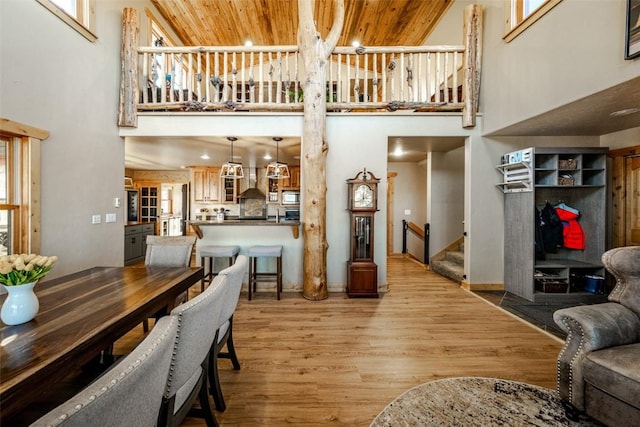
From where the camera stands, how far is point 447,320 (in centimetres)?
309

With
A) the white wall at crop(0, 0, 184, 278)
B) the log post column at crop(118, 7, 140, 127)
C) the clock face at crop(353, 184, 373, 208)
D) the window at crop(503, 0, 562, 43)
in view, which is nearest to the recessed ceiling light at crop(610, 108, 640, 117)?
the window at crop(503, 0, 562, 43)

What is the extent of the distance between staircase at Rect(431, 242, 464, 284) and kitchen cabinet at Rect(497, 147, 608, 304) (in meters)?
0.70

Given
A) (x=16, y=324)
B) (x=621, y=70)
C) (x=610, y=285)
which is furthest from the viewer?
(x=610, y=285)

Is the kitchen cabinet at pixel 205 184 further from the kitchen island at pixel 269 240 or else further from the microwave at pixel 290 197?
the kitchen island at pixel 269 240

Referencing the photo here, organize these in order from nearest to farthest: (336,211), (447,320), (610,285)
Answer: (447,320), (610,285), (336,211)

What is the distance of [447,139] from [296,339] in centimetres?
364

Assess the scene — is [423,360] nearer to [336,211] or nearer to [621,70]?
[336,211]

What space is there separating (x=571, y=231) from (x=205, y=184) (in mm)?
7534

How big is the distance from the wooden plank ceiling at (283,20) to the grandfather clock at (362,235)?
11.2 ft

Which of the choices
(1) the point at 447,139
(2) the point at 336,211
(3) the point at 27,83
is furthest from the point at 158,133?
(1) the point at 447,139

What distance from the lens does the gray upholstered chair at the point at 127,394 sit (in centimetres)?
55

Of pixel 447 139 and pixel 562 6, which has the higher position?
pixel 562 6

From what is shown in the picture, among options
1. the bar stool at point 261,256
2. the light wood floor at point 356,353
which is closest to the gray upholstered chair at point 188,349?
the light wood floor at point 356,353

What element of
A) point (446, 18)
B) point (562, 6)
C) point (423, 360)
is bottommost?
point (423, 360)
